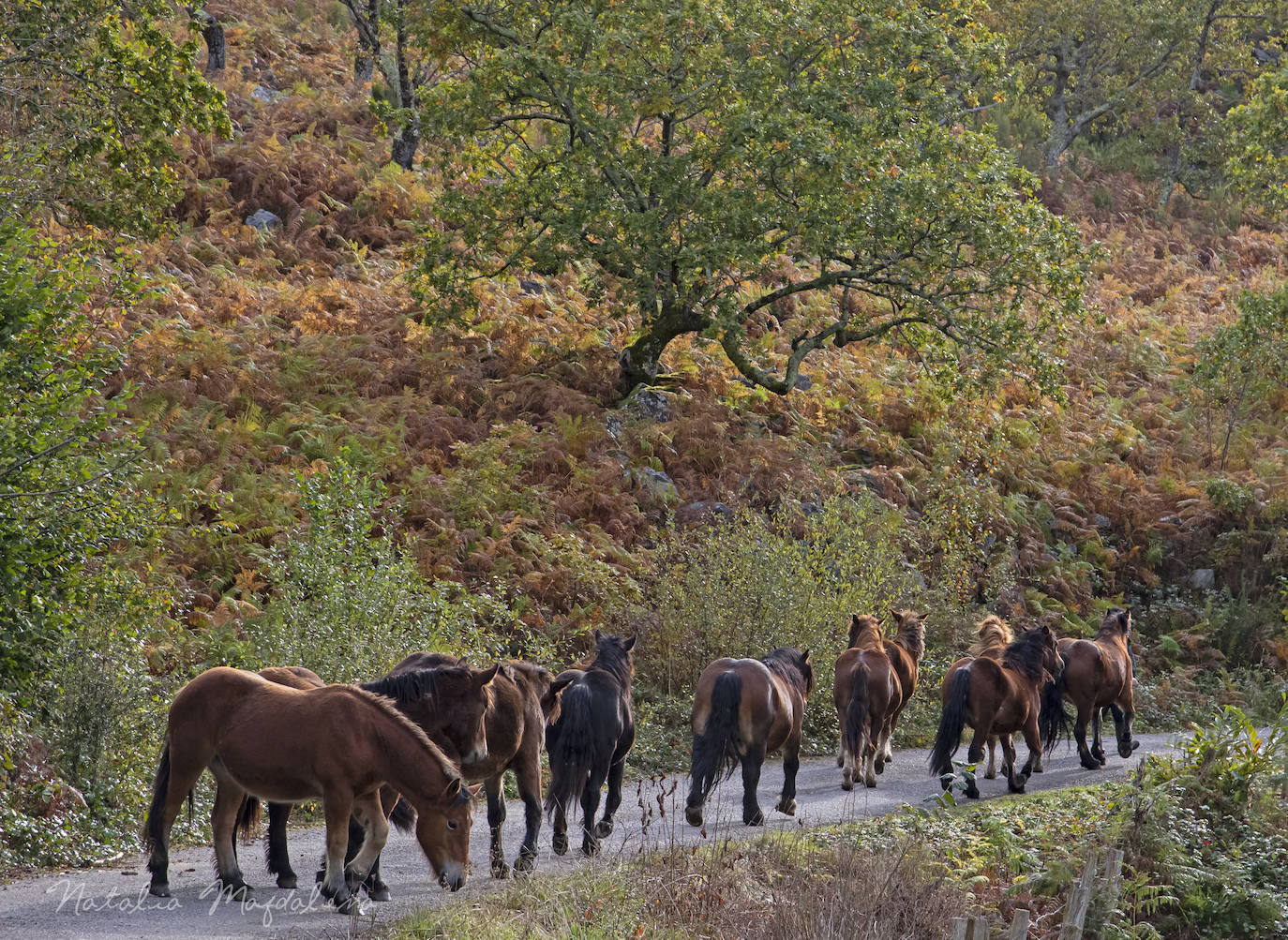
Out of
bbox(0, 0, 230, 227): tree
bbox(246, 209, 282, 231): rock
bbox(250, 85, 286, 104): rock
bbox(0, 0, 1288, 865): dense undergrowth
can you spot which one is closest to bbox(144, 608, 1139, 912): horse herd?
bbox(0, 0, 1288, 865): dense undergrowth

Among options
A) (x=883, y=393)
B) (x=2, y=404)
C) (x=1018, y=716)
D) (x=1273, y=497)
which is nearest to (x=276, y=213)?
(x=883, y=393)

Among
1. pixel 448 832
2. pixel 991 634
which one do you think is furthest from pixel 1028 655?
pixel 448 832

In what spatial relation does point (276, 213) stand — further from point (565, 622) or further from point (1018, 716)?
point (1018, 716)

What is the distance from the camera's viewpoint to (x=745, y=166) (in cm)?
1942

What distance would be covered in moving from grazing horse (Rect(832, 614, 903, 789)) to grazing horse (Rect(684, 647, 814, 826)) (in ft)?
5.18

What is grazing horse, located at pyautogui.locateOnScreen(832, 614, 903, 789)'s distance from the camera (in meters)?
11.8

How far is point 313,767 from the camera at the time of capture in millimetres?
7031

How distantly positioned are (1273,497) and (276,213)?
69.0 feet

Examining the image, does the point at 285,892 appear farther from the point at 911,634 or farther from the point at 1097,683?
the point at 1097,683

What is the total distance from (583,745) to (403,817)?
65.1 inches

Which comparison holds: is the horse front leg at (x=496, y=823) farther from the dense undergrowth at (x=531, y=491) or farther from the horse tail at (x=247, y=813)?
the dense undergrowth at (x=531, y=491)

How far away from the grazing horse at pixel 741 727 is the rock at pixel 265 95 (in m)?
23.6

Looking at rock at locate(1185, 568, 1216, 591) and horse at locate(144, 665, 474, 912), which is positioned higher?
horse at locate(144, 665, 474, 912)

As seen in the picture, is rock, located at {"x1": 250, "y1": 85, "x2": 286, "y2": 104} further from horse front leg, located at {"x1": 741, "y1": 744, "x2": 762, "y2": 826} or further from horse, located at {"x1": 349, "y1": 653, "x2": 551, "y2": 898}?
horse front leg, located at {"x1": 741, "y1": 744, "x2": 762, "y2": 826}
